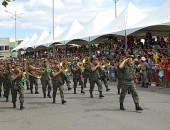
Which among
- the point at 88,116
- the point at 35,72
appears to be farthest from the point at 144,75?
the point at 88,116

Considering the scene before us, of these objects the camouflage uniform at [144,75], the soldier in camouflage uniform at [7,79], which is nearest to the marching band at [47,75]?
the soldier in camouflage uniform at [7,79]

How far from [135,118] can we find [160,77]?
8.73m

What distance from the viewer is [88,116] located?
33.3ft

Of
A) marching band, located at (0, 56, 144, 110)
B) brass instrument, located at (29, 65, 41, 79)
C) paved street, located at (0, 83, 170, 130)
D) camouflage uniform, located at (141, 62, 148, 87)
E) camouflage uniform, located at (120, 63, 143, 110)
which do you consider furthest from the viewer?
camouflage uniform, located at (141, 62, 148, 87)

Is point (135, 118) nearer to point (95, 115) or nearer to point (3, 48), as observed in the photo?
point (95, 115)

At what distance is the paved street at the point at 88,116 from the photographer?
8.70 metres

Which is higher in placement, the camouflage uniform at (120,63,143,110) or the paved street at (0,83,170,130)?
the camouflage uniform at (120,63,143,110)

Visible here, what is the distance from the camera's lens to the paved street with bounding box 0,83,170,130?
8.70 meters

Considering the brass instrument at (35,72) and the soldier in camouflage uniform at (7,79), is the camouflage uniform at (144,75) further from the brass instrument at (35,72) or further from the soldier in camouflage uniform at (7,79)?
the soldier in camouflage uniform at (7,79)

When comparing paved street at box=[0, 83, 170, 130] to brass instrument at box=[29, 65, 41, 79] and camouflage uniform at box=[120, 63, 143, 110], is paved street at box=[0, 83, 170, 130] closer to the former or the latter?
camouflage uniform at box=[120, 63, 143, 110]

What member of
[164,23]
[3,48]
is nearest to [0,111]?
[164,23]

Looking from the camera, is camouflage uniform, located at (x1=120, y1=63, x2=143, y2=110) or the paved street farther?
camouflage uniform, located at (x1=120, y1=63, x2=143, y2=110)

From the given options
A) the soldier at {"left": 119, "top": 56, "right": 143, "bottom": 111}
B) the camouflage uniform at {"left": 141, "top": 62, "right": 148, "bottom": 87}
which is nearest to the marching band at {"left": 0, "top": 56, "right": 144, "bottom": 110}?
the soldier at {"left": 119, "top": 56, "right": 143, "bottom": 111}

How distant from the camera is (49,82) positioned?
15977 mm
